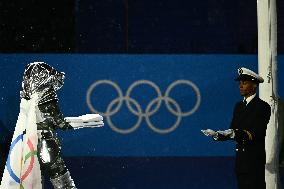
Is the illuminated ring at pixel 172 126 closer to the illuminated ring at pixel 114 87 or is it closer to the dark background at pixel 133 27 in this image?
the illuminated ring at pixel 114 87

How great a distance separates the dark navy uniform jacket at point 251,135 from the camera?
664cm

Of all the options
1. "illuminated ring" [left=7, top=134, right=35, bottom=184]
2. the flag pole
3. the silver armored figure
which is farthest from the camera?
the flag pole

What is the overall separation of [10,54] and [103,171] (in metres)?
1.81

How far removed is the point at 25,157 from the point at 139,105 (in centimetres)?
171

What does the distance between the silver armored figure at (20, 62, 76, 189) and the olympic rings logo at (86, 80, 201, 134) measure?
3.36 ft

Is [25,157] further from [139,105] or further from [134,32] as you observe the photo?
[134,32]

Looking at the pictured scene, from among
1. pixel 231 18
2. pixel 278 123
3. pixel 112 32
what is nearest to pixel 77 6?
pixel 112 32

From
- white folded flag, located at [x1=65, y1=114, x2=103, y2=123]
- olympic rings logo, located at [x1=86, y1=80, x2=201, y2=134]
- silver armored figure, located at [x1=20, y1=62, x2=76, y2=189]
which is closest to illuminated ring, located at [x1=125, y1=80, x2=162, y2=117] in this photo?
olympic rings logo, located at [x1=86, y1=80, x2=201, y2=134]

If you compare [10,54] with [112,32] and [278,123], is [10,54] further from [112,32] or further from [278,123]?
[278,123]

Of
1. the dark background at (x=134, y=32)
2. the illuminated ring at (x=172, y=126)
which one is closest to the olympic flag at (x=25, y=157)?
the dark background at (x=134, y=32)

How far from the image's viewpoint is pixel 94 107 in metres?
8.20

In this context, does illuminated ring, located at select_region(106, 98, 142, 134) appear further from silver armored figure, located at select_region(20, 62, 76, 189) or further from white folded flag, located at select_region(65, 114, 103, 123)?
silver armored figure, located at select_region(20, 62, 76, 189)

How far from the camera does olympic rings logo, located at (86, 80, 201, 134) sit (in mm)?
8195

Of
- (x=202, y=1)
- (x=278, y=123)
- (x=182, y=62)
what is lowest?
(x=278, y=123)
